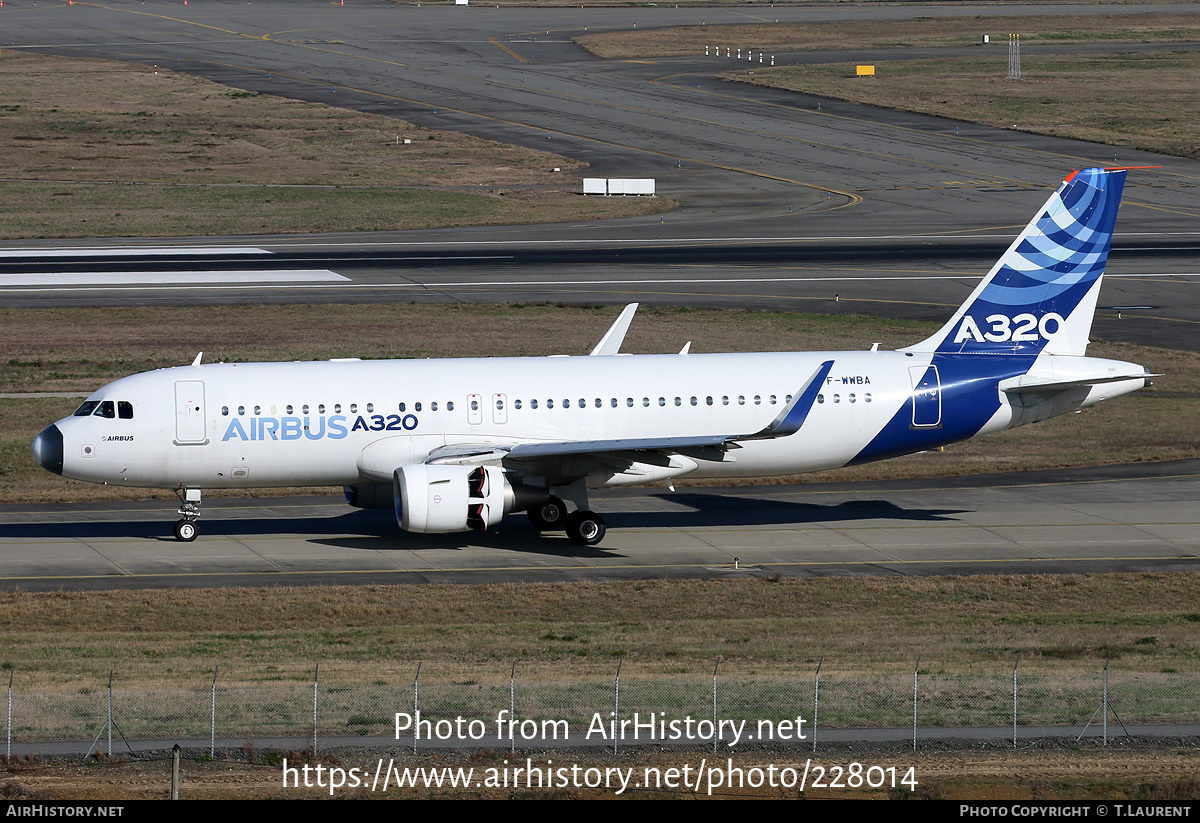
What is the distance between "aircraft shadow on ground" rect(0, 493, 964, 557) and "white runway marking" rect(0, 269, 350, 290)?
34.9 meters

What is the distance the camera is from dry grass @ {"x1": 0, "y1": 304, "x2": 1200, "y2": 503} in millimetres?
52750

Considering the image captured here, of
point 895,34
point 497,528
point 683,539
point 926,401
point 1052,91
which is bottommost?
point 683,539

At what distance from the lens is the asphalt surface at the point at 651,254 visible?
1645 inches

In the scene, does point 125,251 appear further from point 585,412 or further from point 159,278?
point 585,412

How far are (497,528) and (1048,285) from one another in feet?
58.5

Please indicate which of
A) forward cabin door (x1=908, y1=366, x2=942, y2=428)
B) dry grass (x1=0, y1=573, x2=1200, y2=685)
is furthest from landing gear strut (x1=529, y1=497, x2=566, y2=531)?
forward cabin door (x1=908, y1=366, x2=942, y2=428)

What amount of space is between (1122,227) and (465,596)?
226 feet

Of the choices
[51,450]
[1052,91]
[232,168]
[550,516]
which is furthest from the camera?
[1052,91]

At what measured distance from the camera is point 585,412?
42719mm

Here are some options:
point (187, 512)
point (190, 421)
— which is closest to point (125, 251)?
point (187, 512)

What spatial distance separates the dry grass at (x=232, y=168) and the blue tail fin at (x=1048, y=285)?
183 ft

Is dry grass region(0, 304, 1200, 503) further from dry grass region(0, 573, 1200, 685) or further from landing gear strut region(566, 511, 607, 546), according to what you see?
dry grass region(0, 573, 1200, 685)

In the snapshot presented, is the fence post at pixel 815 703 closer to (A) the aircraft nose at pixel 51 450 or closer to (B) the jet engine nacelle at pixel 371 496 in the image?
(B) the jet engine nacelle at pixel 371 496

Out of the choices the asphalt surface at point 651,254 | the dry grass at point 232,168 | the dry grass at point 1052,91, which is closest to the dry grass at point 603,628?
the asphalt surface at point 651,254
